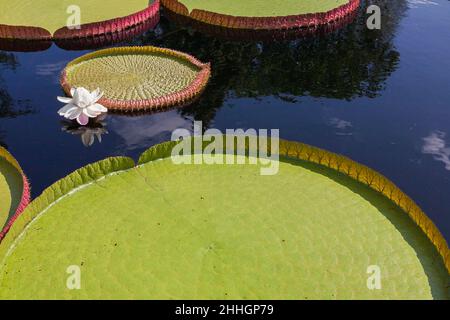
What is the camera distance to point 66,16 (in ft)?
32.7

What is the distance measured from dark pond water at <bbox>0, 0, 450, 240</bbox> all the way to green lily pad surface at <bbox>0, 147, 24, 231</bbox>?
27 cm

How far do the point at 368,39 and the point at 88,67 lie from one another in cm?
571

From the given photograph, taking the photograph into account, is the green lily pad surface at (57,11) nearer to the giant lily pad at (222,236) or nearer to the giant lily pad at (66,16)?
the giant lily pad at (66,16)

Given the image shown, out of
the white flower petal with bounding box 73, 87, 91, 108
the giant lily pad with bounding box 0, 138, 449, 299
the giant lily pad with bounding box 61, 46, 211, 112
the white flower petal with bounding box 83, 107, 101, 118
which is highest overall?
the giant lily pad with bounding box 61, 46, 211, 112

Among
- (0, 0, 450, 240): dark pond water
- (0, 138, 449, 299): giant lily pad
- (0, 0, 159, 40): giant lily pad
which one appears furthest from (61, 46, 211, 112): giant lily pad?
(0, 138, 449, 299): giant lily pad

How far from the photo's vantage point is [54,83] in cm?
824

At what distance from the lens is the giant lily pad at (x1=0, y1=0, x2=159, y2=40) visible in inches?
367

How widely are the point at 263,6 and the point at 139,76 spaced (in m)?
3.96

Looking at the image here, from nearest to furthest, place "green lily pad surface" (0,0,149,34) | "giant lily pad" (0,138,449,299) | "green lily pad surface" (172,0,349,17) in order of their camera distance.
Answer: "giant lily pad" (0,138,449,299) → "green lily pad surface" (0,0,149,34) → "green lily pad surface" (172,0,349,17)

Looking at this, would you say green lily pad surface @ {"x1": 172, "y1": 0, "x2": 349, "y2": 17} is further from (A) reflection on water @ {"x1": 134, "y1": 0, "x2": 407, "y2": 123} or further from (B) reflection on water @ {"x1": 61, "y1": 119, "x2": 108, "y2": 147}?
(B) reflection on water @ {"x1": 61, "y1": 119, "x2": 108, "y2": 147}

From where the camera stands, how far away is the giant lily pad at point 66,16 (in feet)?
30.6

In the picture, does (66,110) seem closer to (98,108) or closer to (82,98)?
(82,98)

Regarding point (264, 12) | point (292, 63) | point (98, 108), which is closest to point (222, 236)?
point (98, 108)
